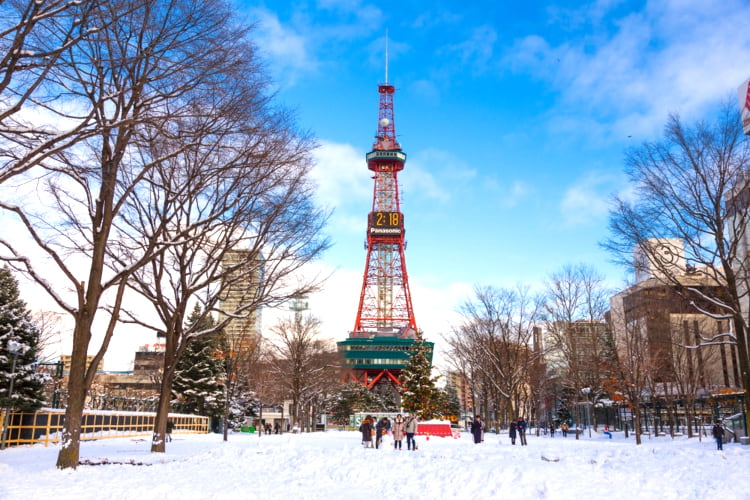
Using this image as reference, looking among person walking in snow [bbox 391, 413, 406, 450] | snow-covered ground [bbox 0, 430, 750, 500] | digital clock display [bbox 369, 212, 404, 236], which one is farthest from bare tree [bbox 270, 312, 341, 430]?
digital clock display [bbox 369, 212, 404, 236]

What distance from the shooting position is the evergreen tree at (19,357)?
997 inches

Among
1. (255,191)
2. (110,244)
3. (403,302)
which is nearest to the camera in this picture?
(255,191)

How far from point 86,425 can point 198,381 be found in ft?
57.7

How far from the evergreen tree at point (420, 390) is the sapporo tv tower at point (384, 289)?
3345 centimetres

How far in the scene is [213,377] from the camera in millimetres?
47812

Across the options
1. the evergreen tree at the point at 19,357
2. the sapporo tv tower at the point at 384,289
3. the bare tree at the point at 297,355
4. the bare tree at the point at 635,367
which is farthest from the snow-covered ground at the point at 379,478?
the sapporo tv tower at the point at 384,289

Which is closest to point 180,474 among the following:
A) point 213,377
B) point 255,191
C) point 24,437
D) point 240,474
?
A: point 240,474

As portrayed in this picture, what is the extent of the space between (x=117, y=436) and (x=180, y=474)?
22476 mm

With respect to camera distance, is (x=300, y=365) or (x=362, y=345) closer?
(x=300, y=365)

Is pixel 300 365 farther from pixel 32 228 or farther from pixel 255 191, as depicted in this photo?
pixel 32 228

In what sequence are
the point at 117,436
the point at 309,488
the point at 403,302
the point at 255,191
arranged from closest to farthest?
the point at 309,488, the point at 255,191, the point at 117,436, the point at 403,302

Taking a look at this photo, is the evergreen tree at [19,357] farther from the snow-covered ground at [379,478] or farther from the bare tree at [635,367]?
the bare tree at [635,367]

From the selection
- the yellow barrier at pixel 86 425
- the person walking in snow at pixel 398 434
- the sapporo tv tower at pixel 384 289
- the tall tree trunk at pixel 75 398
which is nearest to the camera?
the tall tree trunk at pixel 75 398

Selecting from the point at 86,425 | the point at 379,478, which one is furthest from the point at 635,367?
the point at 86,425
